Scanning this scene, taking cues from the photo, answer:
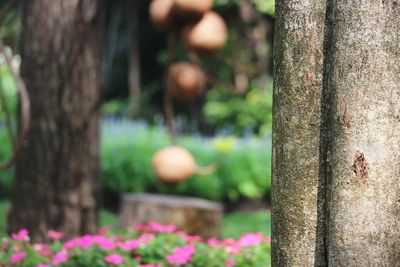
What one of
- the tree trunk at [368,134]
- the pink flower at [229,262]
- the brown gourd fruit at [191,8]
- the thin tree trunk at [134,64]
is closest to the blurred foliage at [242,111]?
the thin tree trunk at [134,64]

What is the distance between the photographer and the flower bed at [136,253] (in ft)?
9.93

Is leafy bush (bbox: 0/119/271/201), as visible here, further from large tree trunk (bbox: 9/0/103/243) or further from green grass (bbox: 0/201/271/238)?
large tree trunk (bbox: 9/0/103/243)

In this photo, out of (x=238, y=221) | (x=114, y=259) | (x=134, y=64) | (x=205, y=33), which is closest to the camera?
(x=114, y=259)

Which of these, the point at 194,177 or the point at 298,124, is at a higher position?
the point at 298,124

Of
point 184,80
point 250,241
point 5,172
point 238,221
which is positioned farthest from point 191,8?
point 5,172

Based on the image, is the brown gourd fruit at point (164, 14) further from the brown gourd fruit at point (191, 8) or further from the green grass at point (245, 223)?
the green grass at point (245, 223)

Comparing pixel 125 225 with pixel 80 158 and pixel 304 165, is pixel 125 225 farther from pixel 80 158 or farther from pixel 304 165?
pixel 304 165

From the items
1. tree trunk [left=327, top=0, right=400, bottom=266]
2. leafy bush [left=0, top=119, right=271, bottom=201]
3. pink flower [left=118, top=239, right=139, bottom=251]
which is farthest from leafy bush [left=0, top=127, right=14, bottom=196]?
tree trunk [left=327, top=0, right=400, bottom=266]

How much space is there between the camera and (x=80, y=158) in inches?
173

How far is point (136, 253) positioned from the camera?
3225mm

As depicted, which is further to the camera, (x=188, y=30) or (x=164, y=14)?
(x=188, y=30)

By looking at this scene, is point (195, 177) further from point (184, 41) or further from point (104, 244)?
point (104, 244)

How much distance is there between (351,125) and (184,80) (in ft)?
10.0

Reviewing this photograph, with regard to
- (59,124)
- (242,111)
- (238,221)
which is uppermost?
(59,124)
